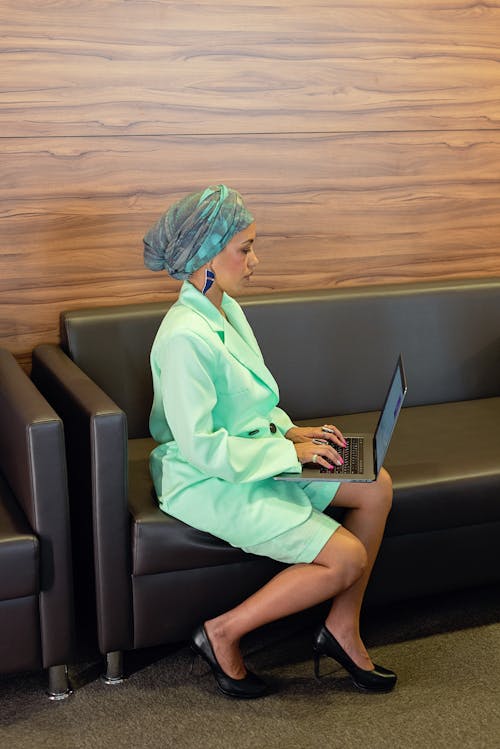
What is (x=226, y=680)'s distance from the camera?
8.86 ft

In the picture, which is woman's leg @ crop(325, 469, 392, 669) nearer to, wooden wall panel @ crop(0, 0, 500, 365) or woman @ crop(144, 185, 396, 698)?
woman @ crop(144, 185, 396, 698)

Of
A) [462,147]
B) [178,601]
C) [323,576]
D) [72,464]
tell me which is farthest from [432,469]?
[462,147]

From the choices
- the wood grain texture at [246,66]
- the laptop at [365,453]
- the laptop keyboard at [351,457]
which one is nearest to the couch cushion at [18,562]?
the laptop at [365,453]

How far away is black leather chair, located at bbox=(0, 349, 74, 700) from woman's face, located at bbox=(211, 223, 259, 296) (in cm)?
59

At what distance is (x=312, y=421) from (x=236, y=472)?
0.92m

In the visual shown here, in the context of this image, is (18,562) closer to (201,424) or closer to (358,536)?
(201,424)

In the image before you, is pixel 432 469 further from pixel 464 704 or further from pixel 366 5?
pixel 366 5

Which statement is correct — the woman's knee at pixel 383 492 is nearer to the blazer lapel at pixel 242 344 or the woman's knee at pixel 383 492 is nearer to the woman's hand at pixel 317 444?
the woman's hand at pixel 317 444

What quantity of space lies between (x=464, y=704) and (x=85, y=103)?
2153 mm

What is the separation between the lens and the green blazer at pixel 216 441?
8.52 ft

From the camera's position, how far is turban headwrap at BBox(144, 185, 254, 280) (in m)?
2.70

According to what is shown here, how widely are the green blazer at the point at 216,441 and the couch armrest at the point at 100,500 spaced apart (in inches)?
5.9

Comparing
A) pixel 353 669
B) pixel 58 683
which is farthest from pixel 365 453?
pixel 58 683

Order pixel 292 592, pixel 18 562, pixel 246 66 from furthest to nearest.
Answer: pixel 246 66 → pixel 292 592 → pixel 18 562
